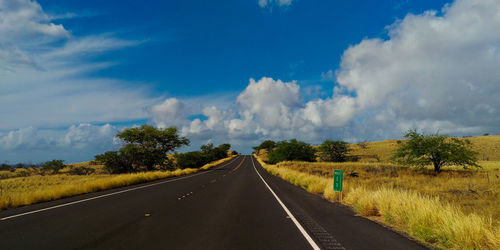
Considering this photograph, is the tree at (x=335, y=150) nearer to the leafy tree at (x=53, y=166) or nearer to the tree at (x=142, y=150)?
the tree at (x=142, y=150)

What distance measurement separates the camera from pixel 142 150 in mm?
38344

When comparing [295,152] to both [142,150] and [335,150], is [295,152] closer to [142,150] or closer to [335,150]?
[335,150]

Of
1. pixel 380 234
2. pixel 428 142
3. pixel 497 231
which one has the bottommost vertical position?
pixel 380 234

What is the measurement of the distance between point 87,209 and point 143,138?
108 feet

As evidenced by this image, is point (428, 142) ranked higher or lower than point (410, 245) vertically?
higher

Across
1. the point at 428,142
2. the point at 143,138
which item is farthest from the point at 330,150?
the point at 143,138

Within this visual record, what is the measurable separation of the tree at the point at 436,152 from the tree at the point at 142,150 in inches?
1297

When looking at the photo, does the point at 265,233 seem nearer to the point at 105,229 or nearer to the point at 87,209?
the point at 105,229

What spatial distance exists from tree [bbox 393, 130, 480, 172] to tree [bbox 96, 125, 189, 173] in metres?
32.9

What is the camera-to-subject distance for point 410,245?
5496mm

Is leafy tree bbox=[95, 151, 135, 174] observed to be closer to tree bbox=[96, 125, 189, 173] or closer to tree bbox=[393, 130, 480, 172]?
tree bbox=[96, 125, 189, 173]

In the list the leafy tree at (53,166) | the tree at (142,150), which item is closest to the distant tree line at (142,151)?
the tree at (142,150)

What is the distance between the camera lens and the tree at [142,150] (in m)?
39.1

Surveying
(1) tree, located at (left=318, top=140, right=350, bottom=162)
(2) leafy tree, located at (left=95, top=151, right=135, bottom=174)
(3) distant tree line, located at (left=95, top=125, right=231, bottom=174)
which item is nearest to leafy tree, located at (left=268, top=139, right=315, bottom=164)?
(1) tree, located at (left=318, top=140, right=350, bottom=162)
